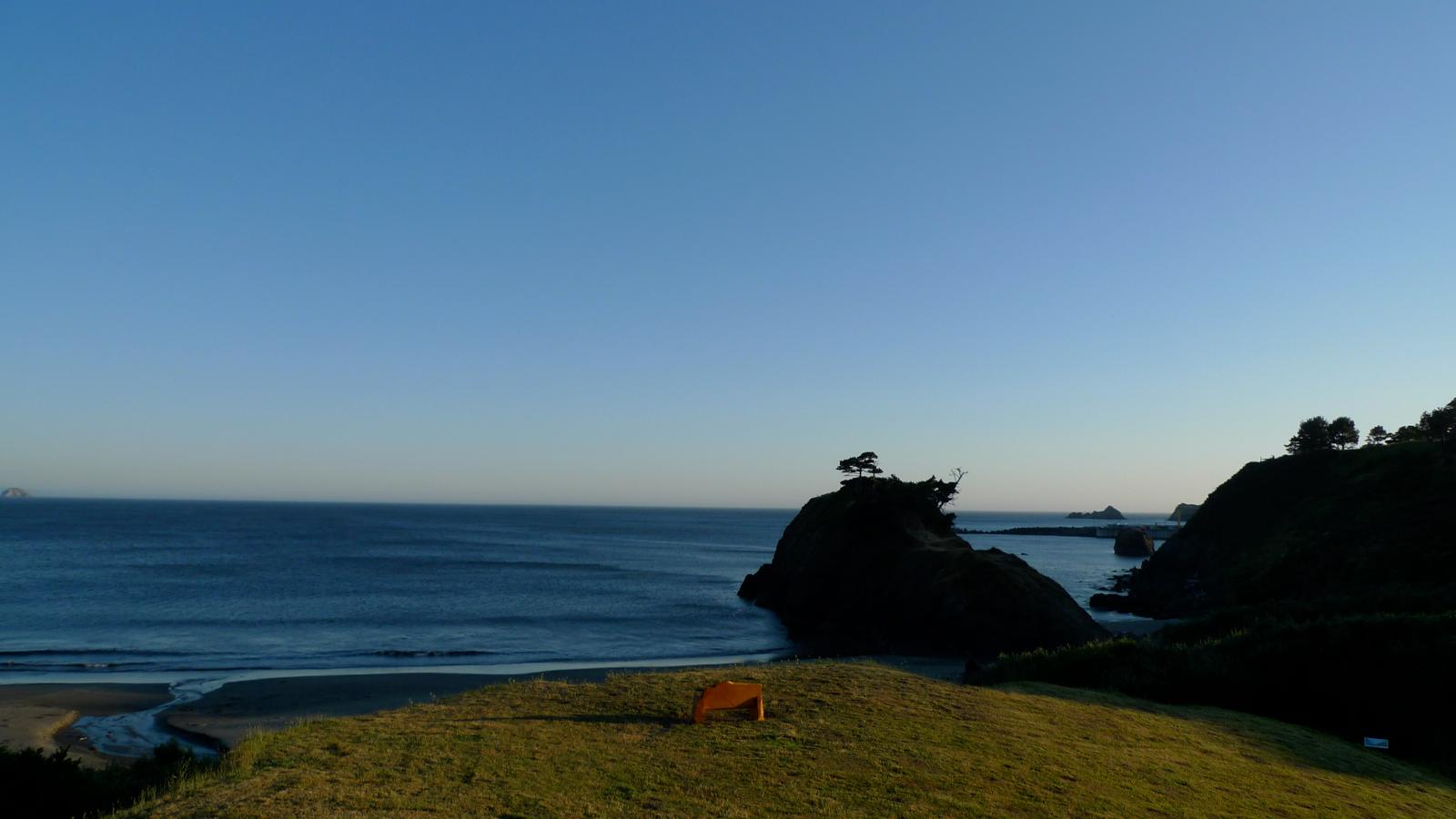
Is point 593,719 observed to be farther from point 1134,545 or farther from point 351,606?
point 1134,545

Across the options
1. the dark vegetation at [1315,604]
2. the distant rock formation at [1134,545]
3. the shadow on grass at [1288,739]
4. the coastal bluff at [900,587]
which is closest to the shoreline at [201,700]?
the coastal bluff at [900,587]

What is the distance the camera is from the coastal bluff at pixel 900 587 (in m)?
44.5

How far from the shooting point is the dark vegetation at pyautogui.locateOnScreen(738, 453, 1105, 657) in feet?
146

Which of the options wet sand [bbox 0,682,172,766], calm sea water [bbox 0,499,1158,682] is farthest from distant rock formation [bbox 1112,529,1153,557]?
wet sand [bbox 0,682,172,766]

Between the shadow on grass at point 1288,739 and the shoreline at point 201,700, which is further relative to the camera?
the shoreline at point 201,700

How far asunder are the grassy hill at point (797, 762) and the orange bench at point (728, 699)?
404 millimetres

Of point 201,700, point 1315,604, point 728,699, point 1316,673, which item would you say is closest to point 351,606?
point 201,700

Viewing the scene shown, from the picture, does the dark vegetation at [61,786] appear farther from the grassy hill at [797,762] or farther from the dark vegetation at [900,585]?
the dark vegetation at [900,585]

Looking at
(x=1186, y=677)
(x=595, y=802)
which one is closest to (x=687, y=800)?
(x=595, y=802)

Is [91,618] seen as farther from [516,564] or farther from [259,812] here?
[259,812]

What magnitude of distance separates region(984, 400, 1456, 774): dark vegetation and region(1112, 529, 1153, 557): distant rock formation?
60.3m

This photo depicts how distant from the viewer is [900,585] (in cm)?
5359

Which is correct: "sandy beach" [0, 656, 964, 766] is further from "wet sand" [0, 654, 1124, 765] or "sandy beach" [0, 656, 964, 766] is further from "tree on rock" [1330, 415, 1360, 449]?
"tree on rock" [1330, 415, 1360, 449]

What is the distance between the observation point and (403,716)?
16.8 meters
